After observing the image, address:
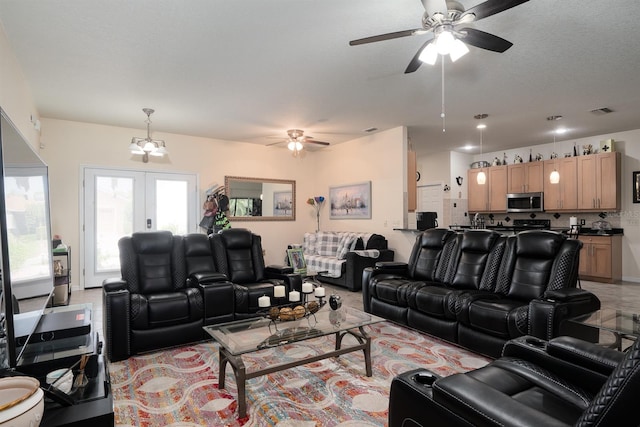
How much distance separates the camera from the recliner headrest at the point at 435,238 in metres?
4.14

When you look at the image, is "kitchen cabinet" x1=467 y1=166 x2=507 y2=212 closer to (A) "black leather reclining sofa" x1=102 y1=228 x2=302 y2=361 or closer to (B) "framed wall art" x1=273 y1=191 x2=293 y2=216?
(B) "framed wall art" x1=273 y1=191 x2=293 y2=216

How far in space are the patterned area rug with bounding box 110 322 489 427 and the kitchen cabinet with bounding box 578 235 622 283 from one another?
4906 mm

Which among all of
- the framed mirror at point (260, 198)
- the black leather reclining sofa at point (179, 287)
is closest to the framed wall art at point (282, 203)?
the framed mirror at point (260, 198)

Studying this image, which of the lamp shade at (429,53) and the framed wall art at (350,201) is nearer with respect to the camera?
the lamp shade at (429,53)

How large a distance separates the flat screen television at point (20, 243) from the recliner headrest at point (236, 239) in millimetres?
2079

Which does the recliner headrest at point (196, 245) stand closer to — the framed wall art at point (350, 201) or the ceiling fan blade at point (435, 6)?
the ceiling fan blade at point (435, 6)

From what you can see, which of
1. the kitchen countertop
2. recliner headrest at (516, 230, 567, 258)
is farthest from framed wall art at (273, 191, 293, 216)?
the kitchen countertop

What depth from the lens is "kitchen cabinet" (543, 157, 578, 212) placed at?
271 inches

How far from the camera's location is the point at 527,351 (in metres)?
1.84

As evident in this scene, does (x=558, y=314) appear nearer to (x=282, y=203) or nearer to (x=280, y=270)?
(x=280, y=270)

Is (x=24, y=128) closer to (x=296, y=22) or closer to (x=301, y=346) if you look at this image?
(x=296, y=22)

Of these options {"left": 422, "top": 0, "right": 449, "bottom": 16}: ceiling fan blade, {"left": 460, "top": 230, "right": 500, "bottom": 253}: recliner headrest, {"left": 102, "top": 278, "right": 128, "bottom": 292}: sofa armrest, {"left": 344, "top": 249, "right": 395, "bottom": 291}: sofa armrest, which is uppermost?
{"left": 422, "top": 0, "right": 449, "bottom": 16}: ceiling fan blade

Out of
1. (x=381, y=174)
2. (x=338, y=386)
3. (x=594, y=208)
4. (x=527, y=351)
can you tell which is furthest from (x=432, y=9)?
(x=594, y=208)

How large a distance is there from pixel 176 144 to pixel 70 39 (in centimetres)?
354
